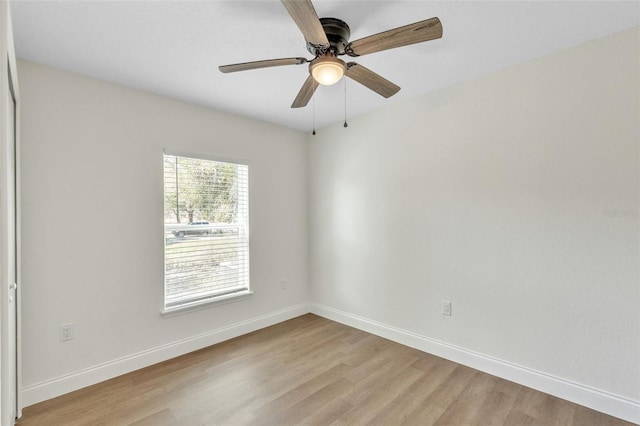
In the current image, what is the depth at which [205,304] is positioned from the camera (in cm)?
300

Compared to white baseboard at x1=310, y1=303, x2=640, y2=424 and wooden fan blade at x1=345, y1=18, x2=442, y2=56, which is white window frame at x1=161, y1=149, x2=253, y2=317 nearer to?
white baseboard at x1=310, y1=303, x2=640, y2=424

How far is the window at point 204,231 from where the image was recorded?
9.37 feet

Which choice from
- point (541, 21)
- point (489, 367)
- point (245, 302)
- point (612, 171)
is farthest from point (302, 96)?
point (489, 367)

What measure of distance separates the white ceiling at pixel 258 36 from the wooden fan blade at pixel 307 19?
0.34 meters

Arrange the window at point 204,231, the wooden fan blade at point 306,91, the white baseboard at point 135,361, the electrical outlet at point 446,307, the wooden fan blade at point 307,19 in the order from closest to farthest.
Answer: the wooden fan blade at point 307,19 → the wooden fan blade at point 306,91 → the white baseboard at point 135,361 → the electrical outlet at point 446,307 → the window at point 204,231

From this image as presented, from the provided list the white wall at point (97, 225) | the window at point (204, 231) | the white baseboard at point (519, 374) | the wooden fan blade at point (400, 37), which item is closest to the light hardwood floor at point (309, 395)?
the white baseboard at point (519, 374)

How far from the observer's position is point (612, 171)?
6.41 ft

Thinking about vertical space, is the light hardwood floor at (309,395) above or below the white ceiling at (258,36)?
below

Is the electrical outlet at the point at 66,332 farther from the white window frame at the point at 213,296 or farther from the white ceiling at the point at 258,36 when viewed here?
the white ceiling at the point at 258,36

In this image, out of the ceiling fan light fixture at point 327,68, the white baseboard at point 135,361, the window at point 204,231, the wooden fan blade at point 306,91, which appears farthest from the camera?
the window at point 204,231

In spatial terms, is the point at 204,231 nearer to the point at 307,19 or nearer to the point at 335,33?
the point at 335,33

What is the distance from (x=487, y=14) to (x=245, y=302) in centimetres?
327

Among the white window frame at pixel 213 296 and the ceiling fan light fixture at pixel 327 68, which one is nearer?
the ceiling fan light fixture at pixel 327 68

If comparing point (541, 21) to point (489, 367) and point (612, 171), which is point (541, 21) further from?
point (489, 367)
